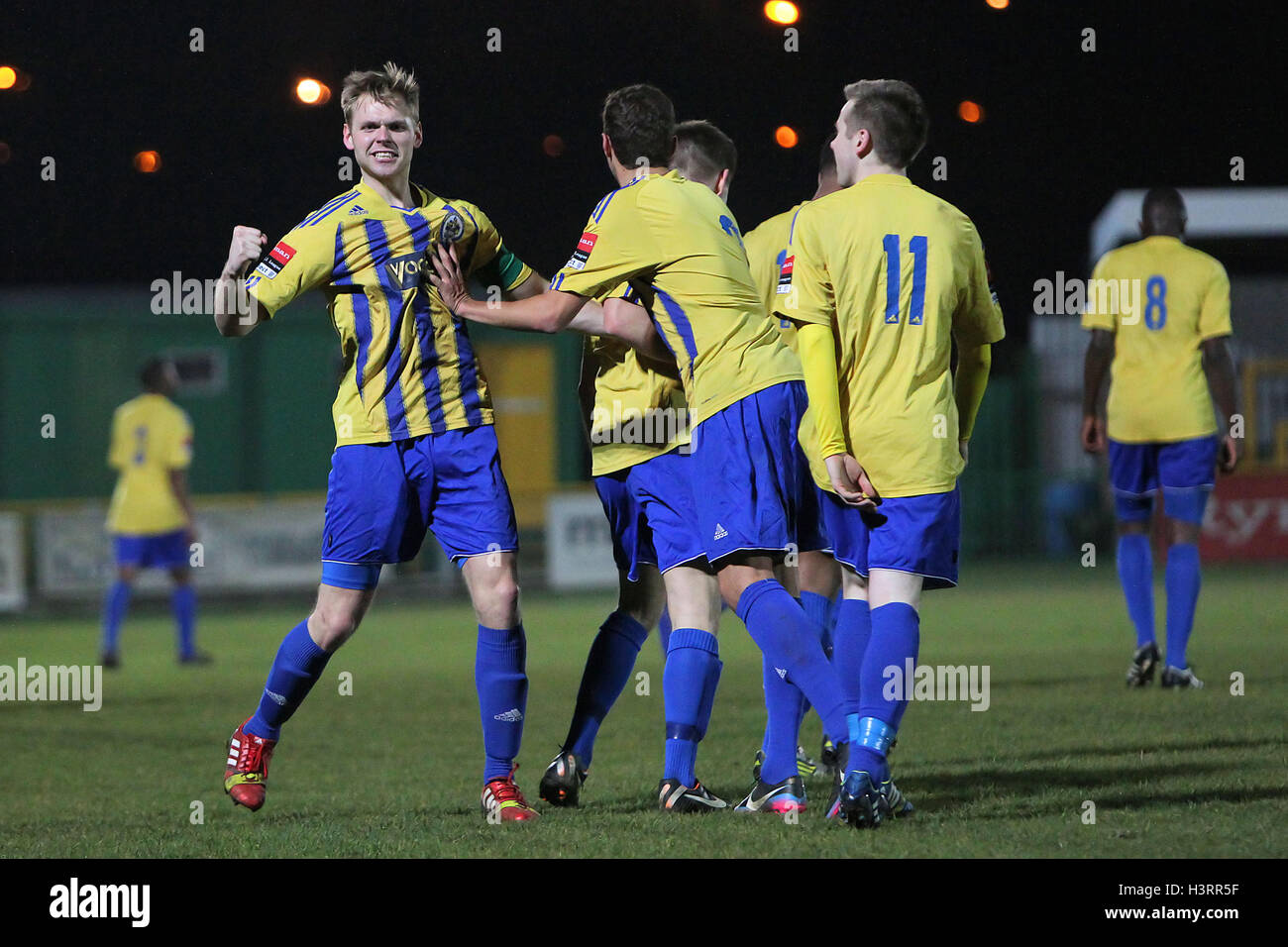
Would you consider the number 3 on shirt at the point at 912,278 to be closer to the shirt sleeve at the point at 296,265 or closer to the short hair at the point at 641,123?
the short hair at the point at 641,123

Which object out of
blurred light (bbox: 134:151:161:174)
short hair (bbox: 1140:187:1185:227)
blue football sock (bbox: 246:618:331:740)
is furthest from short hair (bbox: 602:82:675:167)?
blurred light (bbox: 134:151:161:174)

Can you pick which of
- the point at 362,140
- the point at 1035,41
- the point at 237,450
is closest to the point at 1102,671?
the point at 1035,41

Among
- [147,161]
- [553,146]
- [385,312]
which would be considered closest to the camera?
[385,312]

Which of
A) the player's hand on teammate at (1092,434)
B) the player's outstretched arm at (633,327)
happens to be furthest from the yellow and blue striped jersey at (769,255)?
the player's hand on teammate at (1092,434)

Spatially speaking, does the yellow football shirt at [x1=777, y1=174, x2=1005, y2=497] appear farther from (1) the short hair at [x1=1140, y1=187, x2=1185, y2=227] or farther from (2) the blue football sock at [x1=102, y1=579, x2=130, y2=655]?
(2) the blue football sock at [x1=102, y1=579, x2=130, y2=655]

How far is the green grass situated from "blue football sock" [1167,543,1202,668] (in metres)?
0.23

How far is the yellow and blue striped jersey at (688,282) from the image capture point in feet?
15.1

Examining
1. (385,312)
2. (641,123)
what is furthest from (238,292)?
(641,123)

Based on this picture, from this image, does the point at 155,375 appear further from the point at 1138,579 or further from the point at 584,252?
the point at 584,252

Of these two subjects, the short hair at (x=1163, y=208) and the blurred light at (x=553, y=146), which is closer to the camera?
the short hair at (x=1163, y=208)

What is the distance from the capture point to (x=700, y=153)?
540 cm

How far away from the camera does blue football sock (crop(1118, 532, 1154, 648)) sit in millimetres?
8062

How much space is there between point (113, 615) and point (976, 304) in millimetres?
8024

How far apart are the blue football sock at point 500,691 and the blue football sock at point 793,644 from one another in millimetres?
765
